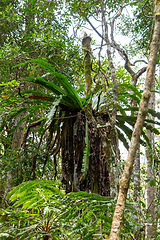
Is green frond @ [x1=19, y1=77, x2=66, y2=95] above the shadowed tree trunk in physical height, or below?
above

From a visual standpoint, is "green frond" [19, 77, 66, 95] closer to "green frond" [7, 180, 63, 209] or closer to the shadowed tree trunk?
the shadowed tree trunk

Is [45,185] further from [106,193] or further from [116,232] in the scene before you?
[116,232]

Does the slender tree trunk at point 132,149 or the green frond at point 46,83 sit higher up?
the green frond at point 46,83

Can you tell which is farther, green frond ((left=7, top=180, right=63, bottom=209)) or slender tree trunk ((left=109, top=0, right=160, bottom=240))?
green frond ((left=7, top=180, right=63, bottom=209))

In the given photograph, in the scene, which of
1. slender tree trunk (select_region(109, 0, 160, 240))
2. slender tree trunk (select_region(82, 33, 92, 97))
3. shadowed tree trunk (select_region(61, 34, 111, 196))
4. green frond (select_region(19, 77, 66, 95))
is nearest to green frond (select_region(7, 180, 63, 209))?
shadowed tree trunk (select_region(61, 34, 111, 196))

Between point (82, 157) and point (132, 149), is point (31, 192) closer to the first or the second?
point (82, 157)

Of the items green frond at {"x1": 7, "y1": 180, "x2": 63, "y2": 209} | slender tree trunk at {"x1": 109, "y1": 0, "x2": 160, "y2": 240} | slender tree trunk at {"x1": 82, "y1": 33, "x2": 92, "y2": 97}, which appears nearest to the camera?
slender tree trunk at {"x1": 109, "y1": 0, "x2": 160, "y2": 240}

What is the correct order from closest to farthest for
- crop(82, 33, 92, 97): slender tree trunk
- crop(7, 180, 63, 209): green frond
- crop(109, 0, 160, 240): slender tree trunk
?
crop(109, 0, 160, 240): slender tree trunk, crop(7, 180, 63, 209): green frond, crop(82, 33, 92, 97): slender tree trunk

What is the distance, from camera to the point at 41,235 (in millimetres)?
1273

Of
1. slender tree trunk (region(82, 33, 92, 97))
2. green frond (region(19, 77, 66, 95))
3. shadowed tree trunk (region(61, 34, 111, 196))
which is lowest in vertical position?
shadowed tree trunk (region(61, 34, 111, 196))

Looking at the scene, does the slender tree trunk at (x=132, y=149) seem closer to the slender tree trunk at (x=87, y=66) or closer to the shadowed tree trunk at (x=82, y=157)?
the shadowed tree trunk at (x=82, y=157)

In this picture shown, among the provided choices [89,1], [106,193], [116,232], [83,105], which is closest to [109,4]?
[89,1]

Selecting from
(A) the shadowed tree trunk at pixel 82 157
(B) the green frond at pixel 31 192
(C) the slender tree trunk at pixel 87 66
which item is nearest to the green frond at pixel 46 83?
(A) the shadowed tree trunk at pixel 82 157

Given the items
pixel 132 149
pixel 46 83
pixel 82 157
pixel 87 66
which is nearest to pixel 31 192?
pixel 82 157
